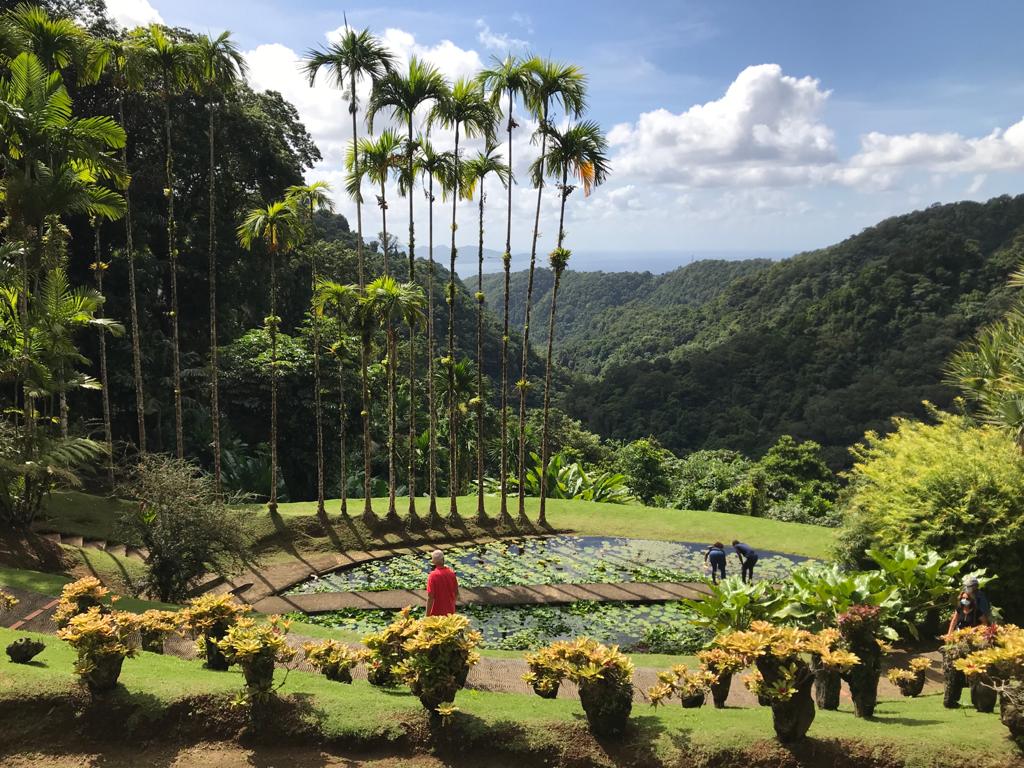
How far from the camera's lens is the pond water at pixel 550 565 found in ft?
46.2

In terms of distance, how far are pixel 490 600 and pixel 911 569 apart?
696cm

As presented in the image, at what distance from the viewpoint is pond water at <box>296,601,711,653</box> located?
11086 mm

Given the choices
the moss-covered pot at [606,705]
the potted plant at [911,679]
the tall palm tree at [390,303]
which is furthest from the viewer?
the tall palm tree at [390,303]

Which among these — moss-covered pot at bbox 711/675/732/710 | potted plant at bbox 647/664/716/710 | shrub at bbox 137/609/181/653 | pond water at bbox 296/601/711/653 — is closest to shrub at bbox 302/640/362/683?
shrub at bbox 137/609/181/653

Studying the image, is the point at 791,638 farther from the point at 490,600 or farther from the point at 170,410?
the point at 170,410

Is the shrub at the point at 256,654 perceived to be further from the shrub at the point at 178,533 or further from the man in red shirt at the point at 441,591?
the shrub at the point at 178,533

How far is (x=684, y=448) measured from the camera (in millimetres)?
50719

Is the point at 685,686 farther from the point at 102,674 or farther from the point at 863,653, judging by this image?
the point at 102,674

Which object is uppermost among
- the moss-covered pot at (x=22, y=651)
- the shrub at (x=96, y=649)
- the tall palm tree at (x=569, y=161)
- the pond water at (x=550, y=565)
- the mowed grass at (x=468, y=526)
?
the tall palm tree at (x=569, y=161)

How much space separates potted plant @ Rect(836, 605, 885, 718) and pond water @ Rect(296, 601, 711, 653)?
163 inches

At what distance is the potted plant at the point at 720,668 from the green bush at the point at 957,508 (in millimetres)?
5586

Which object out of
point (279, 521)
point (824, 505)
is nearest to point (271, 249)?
point (279, 521)

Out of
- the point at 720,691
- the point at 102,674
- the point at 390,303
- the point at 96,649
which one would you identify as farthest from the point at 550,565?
the point at 96,649

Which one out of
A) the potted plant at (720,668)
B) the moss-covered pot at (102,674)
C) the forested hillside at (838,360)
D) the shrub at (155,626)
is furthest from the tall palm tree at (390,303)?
the forested hillside at (838,360)
